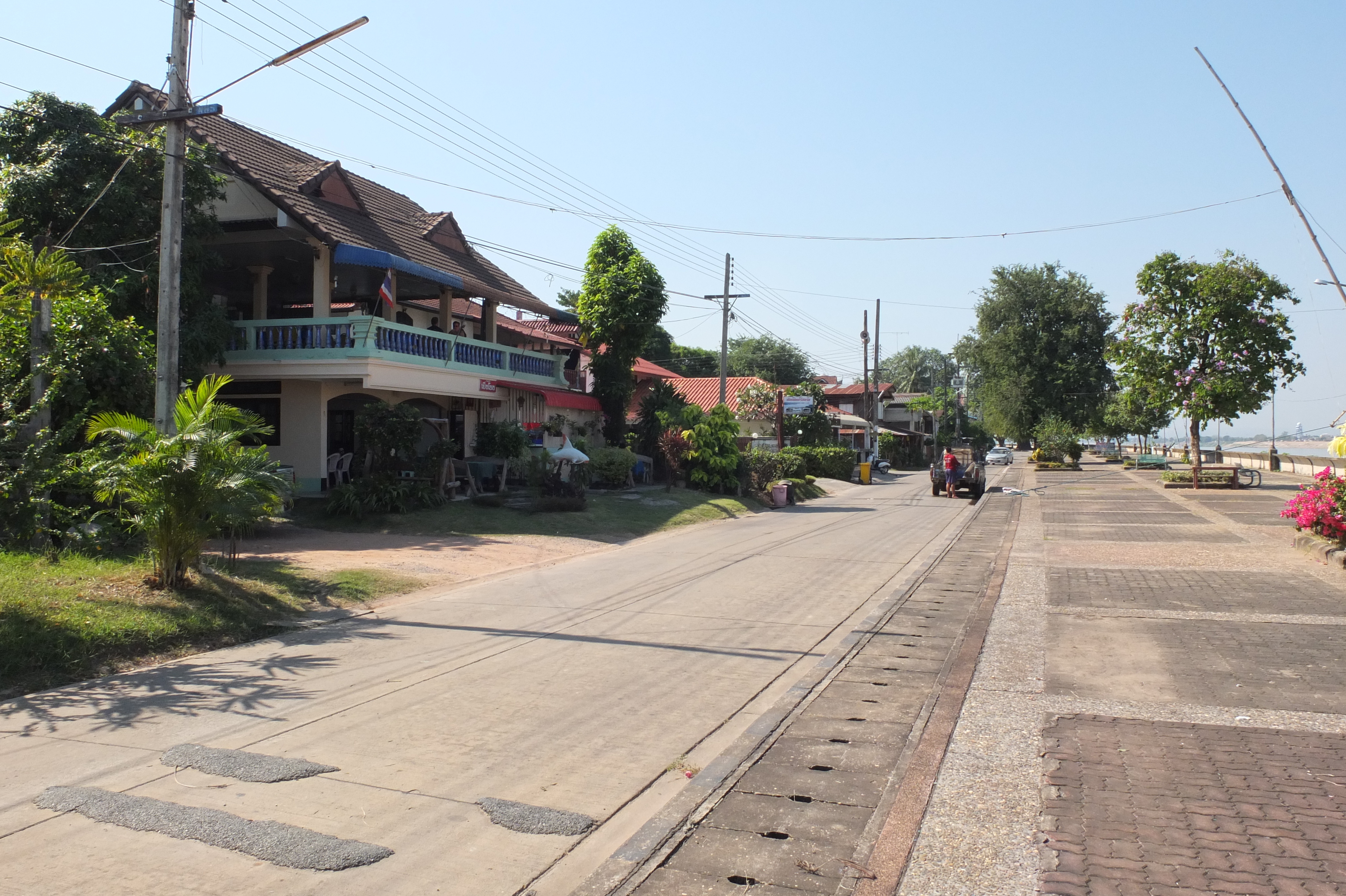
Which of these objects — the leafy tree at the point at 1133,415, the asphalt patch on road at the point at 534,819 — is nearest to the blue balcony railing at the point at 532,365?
the asphalt patch on road at the point at 534,819

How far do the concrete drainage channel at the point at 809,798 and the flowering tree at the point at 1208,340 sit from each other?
3279cm

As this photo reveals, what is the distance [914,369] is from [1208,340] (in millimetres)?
90971

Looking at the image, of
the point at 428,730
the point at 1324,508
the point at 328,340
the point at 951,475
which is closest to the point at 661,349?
the point at 951,475

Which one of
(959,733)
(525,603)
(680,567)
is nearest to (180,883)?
(959,733)

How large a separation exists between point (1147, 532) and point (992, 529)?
3.33 metres

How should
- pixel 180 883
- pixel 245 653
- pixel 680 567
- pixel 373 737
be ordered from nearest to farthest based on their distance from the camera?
pixel 180 883
pixel 373 737
pixel 245 653
pixel 680 567

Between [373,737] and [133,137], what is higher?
A: [133,137]

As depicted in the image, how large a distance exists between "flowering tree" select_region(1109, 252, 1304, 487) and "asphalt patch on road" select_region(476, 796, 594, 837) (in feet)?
122

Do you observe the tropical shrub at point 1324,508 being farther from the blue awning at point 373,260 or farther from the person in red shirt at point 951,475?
the blue awning at point 373,260

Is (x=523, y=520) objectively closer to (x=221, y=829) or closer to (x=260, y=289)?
(x=260, y=289)

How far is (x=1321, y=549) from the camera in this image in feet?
48.4

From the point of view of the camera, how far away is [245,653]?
28.7ft

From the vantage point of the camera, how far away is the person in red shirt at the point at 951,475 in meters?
34.0

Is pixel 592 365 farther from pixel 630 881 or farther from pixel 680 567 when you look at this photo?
pixel 630 881
